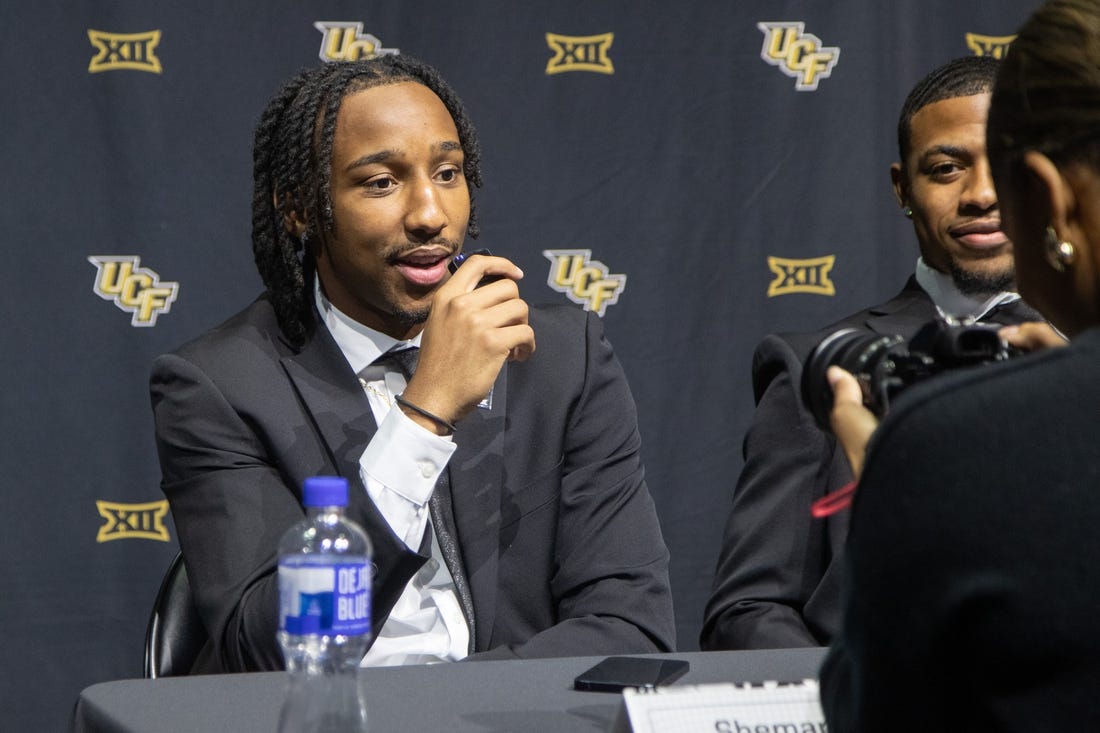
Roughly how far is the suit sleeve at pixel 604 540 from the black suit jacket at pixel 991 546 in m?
0.93

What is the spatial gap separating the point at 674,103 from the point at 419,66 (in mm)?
906

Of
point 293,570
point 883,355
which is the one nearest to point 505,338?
point 293,570

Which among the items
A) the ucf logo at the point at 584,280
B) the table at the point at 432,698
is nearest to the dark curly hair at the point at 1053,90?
the table at the point at 432,698

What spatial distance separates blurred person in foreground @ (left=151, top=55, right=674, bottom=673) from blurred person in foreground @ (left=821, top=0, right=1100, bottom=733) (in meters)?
0.89

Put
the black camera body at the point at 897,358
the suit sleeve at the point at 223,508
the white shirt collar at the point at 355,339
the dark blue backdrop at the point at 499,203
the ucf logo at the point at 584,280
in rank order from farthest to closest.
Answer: the ucf logo at the point at 584,280 → the dark blue backdrop at the point at 499,203 → the white shirt collar at the point at 355,339 → the suit sleeve at the point at 223,508 → the black camera body at the point at 897,358

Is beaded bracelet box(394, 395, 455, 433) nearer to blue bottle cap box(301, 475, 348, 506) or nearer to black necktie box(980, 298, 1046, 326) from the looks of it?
blue bottle cap box(301, 475, 348, 506)

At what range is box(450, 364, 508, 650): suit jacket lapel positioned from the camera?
1821mm

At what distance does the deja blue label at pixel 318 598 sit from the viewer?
1.12 m

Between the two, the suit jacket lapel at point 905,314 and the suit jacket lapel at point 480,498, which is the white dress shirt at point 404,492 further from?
the suit jacket lapel at point 905,314

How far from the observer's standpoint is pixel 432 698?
4.09ft

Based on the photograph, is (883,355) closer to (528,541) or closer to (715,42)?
(528,541)

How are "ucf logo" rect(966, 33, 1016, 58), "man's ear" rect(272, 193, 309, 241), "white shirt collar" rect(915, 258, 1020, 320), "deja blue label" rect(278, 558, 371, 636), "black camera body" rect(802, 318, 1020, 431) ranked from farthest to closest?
"ucf logo" rect(966, 33, 1016, 58) → "white shirt collar" rect(915, 258, 1020, 320) → "man's ear" rect(272, 193, 309, 241) → "deja blue label" rect(278, 558, 371, 636) → "black camera body" rect(802, 318, 1020, 431)

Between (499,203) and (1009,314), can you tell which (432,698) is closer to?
(1009,314)

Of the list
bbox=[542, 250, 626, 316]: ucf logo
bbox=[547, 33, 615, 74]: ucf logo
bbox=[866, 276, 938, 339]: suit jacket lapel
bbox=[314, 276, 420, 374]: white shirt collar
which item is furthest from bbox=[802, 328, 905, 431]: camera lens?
bbox=[547, 33, 615, 74]: ucf logo
